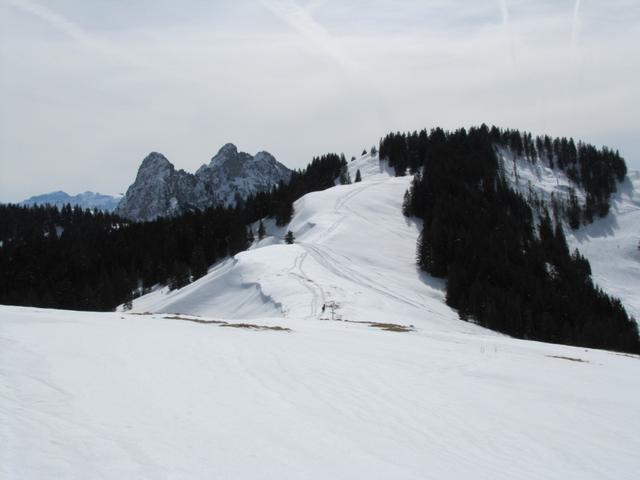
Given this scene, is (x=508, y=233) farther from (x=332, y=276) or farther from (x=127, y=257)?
(x=127, y=257)

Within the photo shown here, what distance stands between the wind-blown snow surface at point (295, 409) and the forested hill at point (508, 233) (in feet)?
173

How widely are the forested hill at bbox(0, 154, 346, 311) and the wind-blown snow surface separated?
239ft

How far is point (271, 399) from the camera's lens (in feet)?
23.7

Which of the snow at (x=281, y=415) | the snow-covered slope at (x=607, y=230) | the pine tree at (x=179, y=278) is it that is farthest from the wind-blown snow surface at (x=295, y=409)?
the snow-covered slope at (x=607, y=230)

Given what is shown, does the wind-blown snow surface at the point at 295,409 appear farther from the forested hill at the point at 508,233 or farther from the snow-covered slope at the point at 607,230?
the snow-covered slope at the point at 607,230

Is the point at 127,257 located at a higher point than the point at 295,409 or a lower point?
lower

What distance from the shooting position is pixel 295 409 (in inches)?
269

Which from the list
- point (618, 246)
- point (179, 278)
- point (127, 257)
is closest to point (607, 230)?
point (618, 246)

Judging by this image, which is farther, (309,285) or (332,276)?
(332,276)

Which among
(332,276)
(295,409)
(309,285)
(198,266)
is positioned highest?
(295,409)

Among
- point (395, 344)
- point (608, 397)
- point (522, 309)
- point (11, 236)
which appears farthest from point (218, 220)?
point (11, 236)

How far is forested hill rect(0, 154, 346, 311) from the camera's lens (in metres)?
82.4

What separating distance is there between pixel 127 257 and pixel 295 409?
364ft

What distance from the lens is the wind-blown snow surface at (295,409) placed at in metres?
4.63
